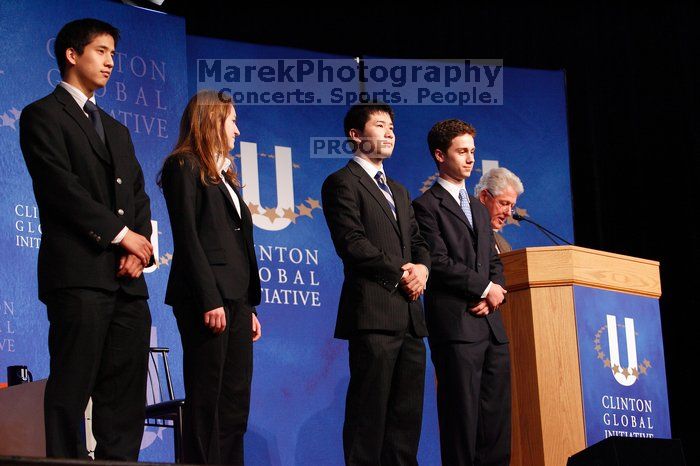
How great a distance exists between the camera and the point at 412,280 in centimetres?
356

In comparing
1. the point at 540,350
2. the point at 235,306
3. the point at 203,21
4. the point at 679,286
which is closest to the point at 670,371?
the point at 679,286

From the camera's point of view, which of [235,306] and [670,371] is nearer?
[235,306]

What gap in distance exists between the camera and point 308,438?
553 centimetres

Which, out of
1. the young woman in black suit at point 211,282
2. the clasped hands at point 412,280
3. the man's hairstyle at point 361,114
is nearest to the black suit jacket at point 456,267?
the clasped hands at point 412,280

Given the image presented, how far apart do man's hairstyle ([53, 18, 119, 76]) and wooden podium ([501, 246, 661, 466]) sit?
77.5 inches

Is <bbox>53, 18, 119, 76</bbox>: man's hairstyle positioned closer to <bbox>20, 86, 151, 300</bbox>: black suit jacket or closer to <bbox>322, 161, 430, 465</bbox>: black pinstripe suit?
<bbox>20, 86, 151, 300</bbox>: black suit jacket

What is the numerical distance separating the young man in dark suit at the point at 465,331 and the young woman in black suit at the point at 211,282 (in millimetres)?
730

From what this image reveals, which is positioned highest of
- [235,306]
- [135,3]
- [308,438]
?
[135,3]

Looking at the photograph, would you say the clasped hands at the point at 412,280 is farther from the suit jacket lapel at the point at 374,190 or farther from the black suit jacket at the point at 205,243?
the black suit jacket at the point at 205,243

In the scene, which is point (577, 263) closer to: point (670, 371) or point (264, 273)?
point (264, 273)

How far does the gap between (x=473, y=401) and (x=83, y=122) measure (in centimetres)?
168

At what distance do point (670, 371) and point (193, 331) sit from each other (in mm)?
4283

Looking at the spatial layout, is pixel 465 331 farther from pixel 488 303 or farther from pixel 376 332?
pixel 376 332

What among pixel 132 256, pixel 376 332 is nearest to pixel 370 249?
pixel 376 332
